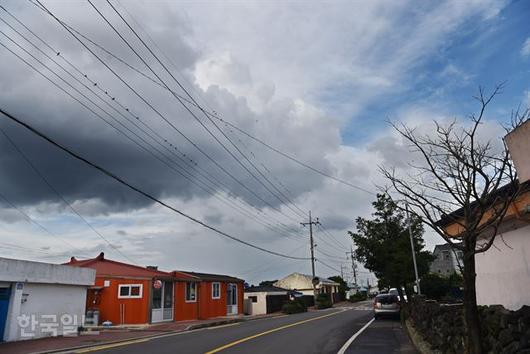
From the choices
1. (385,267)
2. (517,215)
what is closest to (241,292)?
(385,267)

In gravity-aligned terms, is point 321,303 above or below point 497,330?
above

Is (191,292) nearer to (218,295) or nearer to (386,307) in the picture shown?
(218,295)

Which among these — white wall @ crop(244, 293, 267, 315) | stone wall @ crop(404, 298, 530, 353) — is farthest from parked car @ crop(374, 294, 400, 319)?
stone wall @ crop(404, 298, 530, 353)

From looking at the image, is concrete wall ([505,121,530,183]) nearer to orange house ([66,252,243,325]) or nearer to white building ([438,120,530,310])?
white building ([438,120,530,310])

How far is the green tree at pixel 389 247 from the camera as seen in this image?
2745 centimetres

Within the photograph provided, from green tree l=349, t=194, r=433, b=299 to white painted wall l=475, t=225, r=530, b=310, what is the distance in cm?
1816

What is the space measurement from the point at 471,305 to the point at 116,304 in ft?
90.5

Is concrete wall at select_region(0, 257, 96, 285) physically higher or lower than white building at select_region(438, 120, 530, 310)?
higher

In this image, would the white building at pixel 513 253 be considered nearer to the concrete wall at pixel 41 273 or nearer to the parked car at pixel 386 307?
the concrete wall at pixel 41 273

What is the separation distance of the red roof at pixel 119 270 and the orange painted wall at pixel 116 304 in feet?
1.79

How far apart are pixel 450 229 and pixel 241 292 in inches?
1456

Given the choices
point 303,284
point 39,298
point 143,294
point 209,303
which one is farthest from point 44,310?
point 303,284

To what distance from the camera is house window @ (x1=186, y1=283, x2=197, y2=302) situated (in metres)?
34.8

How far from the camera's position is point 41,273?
21000 millimetres
